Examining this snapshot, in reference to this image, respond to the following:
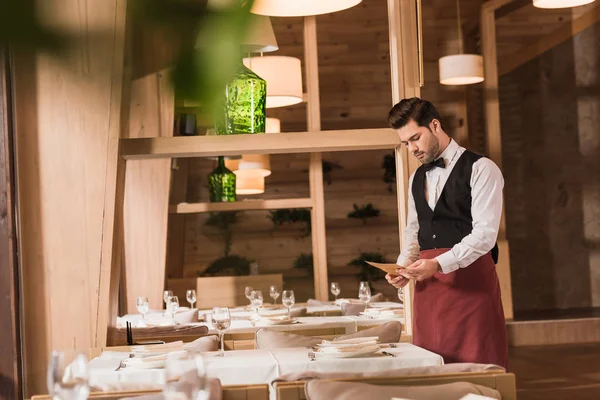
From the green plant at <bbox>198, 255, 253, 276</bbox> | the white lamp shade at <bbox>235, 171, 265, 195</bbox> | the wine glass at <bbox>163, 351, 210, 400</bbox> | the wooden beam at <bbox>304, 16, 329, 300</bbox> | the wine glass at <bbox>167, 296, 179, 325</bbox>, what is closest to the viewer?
the wine glass at <bbox>163, 351, 210, 400</bbox>

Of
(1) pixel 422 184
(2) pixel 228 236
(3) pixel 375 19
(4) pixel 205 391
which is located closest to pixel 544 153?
(3) pixel 375 19

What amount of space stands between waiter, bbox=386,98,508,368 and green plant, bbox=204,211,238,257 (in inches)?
317

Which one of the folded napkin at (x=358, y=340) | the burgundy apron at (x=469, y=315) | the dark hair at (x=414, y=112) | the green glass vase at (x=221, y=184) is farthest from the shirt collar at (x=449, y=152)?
the green glass vase at (x=221, y=184)

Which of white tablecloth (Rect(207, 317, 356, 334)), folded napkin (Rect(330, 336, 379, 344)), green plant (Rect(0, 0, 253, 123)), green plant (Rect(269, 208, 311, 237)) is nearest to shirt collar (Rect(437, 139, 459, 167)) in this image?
folded napkin (Rect(330, 336, 379, 344))

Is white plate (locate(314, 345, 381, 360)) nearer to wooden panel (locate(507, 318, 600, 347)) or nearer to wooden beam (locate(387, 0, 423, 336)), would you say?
wooden beam (locate(387, 0, 423, 336))

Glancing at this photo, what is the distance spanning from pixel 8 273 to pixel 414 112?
1.89m

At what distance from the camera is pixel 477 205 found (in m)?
3.38

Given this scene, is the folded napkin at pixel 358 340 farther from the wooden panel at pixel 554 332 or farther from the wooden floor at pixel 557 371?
the wooden panel at pixel 554 332

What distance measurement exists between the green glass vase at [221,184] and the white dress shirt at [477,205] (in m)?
5.06

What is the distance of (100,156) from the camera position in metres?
3.61

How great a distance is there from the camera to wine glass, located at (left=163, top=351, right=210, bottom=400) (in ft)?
5.24

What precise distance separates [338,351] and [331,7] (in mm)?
1341

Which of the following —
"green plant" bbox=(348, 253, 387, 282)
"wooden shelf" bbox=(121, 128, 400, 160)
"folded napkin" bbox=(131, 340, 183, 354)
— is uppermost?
"wooden shelf" bbox=(121, 128, 400, 160)

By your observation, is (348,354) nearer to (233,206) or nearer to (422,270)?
(422,270)
